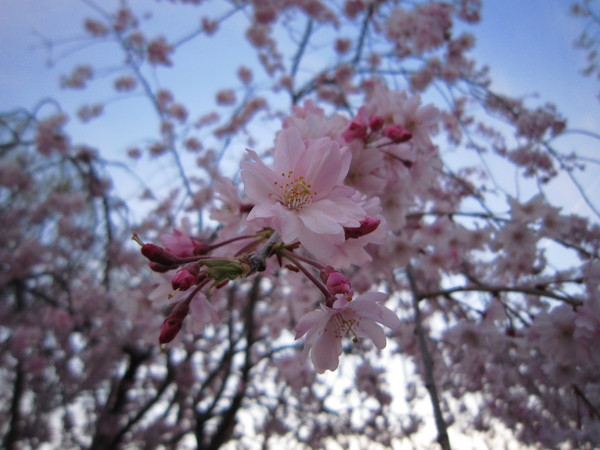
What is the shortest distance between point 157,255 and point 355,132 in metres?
0.85

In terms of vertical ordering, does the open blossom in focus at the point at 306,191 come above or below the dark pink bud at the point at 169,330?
above

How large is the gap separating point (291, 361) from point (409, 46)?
467 centimetres

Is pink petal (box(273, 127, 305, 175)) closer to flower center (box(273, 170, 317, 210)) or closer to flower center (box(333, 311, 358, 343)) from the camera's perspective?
flower center (box(273, 170, 317, 210))

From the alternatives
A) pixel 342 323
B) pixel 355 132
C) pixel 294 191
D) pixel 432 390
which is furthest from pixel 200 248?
pixel 432 390

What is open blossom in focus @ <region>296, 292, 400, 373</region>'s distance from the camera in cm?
83

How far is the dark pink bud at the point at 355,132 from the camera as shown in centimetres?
132

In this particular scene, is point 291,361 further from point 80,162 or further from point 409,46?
point 409,46

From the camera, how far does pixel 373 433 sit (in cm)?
624

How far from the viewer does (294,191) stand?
2.84 ft

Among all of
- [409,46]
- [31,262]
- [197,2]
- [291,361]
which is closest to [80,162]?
[31,262]

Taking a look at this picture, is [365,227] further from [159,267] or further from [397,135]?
[397,135]

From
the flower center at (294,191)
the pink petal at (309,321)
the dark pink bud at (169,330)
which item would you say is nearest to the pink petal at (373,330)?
the pink petal at (309,321)

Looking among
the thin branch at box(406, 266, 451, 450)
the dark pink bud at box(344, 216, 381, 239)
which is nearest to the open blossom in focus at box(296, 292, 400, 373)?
the dark pink bud at box(344, 216, 381, 239)

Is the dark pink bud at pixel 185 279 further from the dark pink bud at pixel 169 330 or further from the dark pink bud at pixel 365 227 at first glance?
the dark pink bud at pixel 365 227
